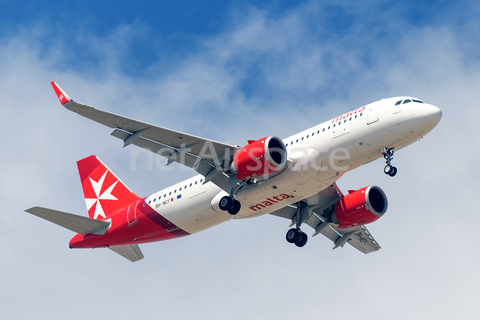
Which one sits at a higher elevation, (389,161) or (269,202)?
(389,161)

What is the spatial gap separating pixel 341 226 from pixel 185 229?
33.1ft

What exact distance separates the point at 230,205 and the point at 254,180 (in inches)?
73.9

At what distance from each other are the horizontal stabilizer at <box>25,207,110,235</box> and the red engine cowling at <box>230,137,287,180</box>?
10.5 m

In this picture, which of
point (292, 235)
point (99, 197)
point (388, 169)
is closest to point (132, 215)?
point (99, 197)

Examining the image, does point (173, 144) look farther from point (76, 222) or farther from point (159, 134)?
point (76, 222)

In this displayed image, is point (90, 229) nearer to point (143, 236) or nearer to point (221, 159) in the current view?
point (143, 236)

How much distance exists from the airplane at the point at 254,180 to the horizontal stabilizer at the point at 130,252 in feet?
0.21

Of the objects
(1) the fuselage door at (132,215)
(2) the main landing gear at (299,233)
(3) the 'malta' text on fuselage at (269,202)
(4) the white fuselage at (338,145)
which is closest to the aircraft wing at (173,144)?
(4) the white fuselage at (338,145)

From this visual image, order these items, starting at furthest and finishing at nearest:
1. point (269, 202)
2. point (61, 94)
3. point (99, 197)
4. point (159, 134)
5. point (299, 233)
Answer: point (99, 197), point (299, 233), point (269, 202), point (159, 134), point (61, 94)

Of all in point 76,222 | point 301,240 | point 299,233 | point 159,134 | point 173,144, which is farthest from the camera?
point 299,233

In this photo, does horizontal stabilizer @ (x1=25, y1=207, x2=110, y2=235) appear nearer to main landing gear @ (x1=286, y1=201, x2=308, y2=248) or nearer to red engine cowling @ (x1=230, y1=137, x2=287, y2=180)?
red engine cowling @ (x1=230, y1=137, x2=287, y2=180)

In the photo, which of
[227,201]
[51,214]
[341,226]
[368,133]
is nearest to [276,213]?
[341,226]

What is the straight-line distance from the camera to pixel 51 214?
37.3 meters

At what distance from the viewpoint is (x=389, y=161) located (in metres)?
33.7
